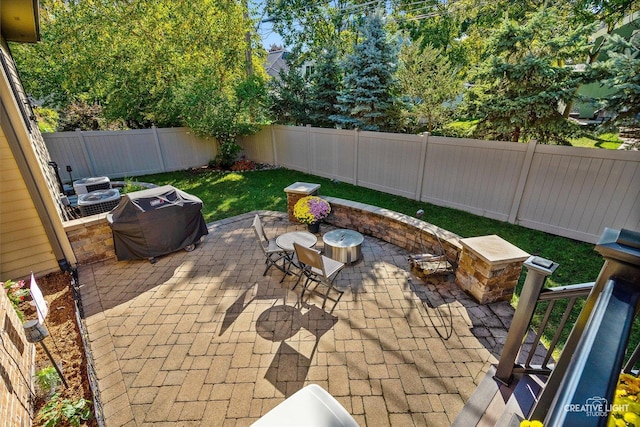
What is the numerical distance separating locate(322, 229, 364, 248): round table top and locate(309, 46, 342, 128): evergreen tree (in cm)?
680

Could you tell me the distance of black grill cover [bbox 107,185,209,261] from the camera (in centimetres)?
482

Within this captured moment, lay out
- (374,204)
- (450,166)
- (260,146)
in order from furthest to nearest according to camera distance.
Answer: (260,146) < (374,204) < (450,166)

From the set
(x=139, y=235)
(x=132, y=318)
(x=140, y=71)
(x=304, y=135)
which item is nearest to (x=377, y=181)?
(x=304, y=135)

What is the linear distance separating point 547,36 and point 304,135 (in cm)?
703

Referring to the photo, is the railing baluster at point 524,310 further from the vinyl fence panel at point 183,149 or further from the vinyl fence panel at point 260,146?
the vinyl fence panel at point 183,149

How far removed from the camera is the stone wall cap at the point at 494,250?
3504 mm

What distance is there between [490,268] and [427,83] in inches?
290

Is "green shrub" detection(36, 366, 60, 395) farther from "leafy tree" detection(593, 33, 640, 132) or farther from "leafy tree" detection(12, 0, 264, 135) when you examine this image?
"leafy tree" detection(12, 0, 264, 135)

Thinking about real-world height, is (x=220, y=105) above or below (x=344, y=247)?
above

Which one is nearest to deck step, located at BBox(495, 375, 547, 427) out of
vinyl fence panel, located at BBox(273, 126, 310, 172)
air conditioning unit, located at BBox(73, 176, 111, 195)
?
vinyl fence panel, located at BBox(273, 126, 310, 172)

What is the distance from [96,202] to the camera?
6.32 m

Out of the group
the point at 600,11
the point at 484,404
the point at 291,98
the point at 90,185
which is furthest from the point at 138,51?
the point at 600,11

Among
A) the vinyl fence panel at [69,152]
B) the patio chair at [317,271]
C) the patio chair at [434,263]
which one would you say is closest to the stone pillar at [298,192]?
the patio chair at [317,271]

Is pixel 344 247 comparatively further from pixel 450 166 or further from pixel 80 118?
pixel 80 118
